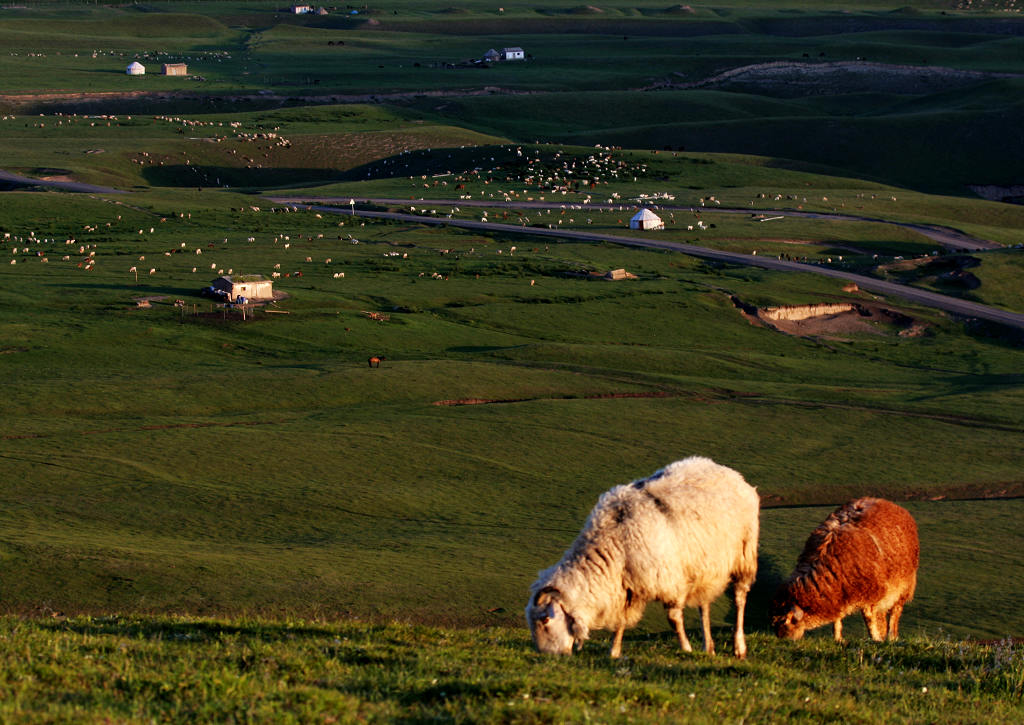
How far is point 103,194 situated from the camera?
11950 centimetres

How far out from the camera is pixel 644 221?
113000mm

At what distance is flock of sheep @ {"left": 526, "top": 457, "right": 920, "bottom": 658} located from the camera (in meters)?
18.2

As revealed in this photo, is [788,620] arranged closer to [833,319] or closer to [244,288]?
[244,288]

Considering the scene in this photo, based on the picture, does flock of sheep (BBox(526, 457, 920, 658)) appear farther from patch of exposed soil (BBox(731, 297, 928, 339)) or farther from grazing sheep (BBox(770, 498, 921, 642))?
patch of exposed soil (BBox(731, 297, 928, 339))

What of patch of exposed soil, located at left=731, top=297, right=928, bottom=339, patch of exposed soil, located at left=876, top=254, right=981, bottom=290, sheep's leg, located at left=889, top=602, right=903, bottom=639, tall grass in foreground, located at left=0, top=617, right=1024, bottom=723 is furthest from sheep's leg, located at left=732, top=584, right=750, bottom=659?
patch of exposed soil, located at left=876, top=254, right=981, bottom=290

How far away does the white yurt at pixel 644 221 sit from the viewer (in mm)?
113188

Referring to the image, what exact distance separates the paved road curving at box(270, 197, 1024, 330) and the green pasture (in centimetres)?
425

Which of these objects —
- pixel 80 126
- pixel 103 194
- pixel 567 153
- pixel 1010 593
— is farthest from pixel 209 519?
pixel 80 126

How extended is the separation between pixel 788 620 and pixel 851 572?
1650 mm

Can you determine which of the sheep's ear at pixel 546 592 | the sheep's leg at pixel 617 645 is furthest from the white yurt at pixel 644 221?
the sheep's ear at pixel 546 592

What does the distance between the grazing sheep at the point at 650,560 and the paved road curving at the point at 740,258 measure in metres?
71.9

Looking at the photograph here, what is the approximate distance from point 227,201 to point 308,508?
94043 mm

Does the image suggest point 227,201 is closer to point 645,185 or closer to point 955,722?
point 645,185

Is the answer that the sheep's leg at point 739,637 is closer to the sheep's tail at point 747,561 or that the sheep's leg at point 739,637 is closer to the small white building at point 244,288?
the sheep's tail at point 747,561
